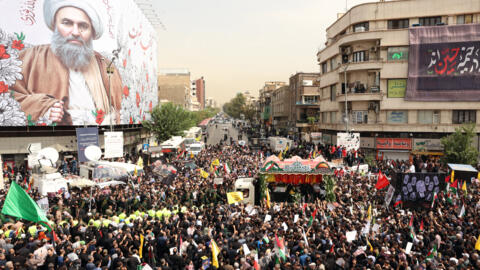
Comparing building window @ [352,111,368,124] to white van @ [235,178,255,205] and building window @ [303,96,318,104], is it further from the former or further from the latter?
building window @ [303,96,318,104]

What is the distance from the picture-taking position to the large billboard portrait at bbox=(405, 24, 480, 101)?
108ft

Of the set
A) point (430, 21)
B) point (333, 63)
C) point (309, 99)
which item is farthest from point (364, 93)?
point (309, 99)

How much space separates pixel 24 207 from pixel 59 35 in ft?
98.7

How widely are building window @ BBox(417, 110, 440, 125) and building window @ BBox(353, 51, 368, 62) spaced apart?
27.8ft

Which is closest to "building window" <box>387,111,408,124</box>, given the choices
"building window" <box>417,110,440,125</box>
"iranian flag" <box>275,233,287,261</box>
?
"building window" <box>417,110,440,125</box>

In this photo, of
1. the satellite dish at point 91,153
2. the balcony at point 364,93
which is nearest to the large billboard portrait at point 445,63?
the balcony at point 364,93

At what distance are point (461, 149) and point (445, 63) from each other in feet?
36.0

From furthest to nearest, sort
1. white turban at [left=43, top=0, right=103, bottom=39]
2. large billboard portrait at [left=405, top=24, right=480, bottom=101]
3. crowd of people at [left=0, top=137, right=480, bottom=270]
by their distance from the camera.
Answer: white turban at [left=43, top=0, right=103, bottom=39], large billboard portrait at [left=405, top=24, right=480, bottom=101], crowd of people at [left=0, top=137, right=480, bottom=270]

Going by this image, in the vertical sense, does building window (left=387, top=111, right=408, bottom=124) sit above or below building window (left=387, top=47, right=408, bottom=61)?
below

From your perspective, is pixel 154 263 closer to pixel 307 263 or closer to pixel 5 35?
pixel 307 263

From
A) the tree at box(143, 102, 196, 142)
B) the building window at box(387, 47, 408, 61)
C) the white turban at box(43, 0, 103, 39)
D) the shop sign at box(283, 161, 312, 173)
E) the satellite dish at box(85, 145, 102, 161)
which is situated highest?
the white turban at box(43, 0, 103, 39)

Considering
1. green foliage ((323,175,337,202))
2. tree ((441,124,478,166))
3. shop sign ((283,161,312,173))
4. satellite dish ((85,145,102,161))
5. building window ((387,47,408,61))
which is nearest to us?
green foliage ((323,175,337,202))

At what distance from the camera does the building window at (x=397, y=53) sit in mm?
35188

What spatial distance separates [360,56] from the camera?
124 ft
